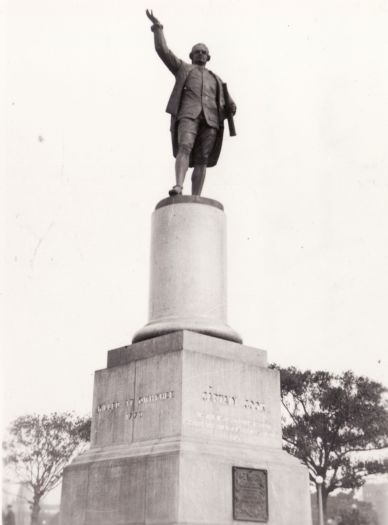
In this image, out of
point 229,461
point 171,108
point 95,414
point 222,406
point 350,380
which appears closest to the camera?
point 229,461

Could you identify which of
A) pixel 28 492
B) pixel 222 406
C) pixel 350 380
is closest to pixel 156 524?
pixel 222 406

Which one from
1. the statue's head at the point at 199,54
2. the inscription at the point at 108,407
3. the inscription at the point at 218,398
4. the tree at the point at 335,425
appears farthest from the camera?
the tree at the point at 335,425

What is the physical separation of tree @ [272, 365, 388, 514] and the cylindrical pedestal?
23698 mm

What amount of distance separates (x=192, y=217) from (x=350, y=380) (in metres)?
25.8

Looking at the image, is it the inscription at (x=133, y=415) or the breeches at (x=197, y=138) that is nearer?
the inscription at (x=133, y=415)

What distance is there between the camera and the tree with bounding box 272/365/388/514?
32.1 meters

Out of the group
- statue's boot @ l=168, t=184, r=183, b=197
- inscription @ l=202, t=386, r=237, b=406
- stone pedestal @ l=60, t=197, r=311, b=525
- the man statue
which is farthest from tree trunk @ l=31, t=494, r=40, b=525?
inscription @ l=202, t=386, r=237, b=406

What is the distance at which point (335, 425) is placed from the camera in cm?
3266

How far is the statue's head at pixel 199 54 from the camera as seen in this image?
11.4m

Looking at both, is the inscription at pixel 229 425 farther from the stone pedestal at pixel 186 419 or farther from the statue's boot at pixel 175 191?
the statue's boot at pixel 175 191

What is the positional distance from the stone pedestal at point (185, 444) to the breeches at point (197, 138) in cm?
342

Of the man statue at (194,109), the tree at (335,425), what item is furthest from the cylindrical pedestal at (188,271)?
the tree at (335,425)

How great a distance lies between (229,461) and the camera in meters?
8.30

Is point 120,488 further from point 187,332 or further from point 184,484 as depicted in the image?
point 187,332
